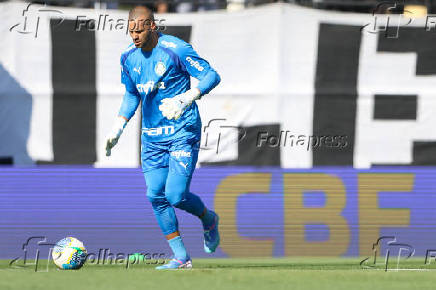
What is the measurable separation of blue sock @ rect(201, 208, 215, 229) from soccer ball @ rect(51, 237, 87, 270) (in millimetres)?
1234

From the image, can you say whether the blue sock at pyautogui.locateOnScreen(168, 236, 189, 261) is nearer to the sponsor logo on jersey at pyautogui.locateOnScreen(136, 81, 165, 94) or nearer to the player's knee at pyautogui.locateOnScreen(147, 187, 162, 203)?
the player's knee at pyautogui.locateOnScreen(147, 187, 162, 203)

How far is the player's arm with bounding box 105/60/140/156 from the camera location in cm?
805

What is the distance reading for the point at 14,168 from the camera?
33.7ft

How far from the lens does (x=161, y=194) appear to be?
7.89 meters

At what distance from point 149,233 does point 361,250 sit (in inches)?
98.1

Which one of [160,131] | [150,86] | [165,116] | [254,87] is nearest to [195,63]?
[150,86]

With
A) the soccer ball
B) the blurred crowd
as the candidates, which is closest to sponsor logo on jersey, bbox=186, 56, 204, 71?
the soccer ball

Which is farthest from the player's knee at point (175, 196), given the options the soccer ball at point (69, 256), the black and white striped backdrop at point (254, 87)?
the black and white striped backdrop at point (254, 87)

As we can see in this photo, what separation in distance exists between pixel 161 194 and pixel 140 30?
1455 mm

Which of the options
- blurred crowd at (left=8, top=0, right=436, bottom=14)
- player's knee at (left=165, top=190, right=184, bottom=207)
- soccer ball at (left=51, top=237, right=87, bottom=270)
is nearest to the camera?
soccer ball at (left=51, top=237, right=87, bottom=270)

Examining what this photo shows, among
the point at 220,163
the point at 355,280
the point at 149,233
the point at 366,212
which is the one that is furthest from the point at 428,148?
the point at 355,280

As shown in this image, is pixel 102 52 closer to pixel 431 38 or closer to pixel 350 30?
pixel 350 30

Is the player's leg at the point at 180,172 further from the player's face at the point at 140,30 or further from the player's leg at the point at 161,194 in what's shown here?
the player's face at the point at 140,30

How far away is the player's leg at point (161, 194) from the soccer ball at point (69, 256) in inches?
30.8
